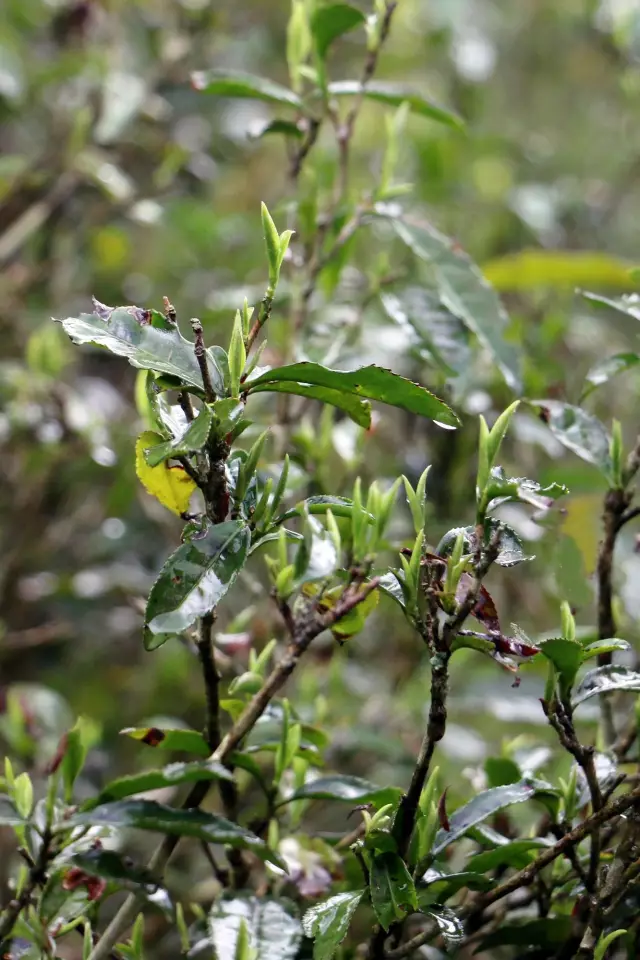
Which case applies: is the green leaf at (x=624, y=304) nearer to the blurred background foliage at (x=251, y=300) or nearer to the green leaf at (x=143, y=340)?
the blurred background foliage at (x=251, y=300)

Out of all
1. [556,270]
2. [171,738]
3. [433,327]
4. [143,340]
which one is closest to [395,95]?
[433,327]

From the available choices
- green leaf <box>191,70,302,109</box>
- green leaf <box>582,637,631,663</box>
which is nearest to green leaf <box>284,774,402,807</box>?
green leaf <box>582,637,631,663</box>

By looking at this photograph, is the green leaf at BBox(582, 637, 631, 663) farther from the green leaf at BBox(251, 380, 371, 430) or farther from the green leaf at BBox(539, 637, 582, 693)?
the green leaf at BBox(251, 380, 371, 430)

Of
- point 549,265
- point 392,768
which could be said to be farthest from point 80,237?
point 392,768

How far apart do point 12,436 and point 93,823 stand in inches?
24.6

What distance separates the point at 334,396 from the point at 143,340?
0.10 m

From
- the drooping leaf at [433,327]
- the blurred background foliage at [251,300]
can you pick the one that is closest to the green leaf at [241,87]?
the blurred background foliage at [251,300]

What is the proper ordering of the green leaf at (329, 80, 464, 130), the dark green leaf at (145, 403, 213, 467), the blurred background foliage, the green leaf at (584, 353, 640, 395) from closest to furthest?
the dark green leaf at (145, 403, 213, 467) → the green leaf at (584, 353, 640, 395) → the green leaf at (329, 80, 464, 130) → the blurred background foliage

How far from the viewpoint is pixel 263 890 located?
22.0 inches

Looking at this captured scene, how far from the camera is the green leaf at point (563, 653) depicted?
1.42 ft

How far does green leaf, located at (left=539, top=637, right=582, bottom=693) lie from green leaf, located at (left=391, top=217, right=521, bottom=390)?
30cm

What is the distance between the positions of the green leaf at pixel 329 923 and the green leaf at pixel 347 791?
0.18 ft

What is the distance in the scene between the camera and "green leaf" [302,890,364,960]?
0.44 metres

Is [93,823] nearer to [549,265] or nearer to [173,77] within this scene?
[549,265]
